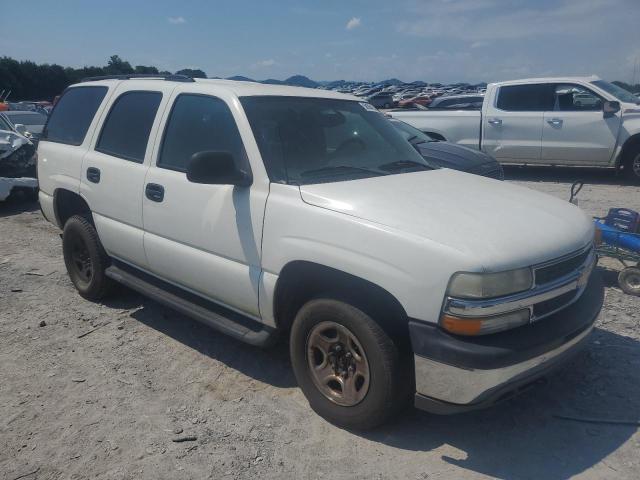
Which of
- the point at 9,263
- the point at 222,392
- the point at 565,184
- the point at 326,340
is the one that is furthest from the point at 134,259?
the point at 565,184

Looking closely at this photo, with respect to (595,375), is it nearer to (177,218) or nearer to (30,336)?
(177,218)

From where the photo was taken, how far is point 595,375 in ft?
12.2

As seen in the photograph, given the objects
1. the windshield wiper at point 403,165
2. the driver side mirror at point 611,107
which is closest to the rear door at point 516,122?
the driver side mirror at point 611,107

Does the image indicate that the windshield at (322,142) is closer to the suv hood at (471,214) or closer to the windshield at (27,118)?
the suv hood at (471,214)

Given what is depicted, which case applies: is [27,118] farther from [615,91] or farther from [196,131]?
[615,91]

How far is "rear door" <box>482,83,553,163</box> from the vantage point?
1095 centimetres

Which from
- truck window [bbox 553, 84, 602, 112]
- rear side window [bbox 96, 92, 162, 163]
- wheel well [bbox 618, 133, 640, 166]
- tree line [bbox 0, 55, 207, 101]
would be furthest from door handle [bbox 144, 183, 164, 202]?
tree line [bbox 0, 55, 207, 101]

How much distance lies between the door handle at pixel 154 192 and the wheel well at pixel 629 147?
919 centimetres

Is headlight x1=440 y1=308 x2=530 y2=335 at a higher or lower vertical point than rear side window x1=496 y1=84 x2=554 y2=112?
A: lower

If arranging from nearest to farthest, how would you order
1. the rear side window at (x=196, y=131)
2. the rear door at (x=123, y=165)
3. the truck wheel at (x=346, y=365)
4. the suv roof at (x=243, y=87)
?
the truck wheel at (x=346, y=365) < the rear side window at (x=196, y=131) < the suv roof at (x=243, y=87) < the rear door at (x=123, y=165)

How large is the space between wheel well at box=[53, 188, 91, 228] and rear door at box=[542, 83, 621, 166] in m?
8.79

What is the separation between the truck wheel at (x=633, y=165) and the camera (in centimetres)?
1026

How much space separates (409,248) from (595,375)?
190cm

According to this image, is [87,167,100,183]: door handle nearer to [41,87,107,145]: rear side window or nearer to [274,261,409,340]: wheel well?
[41,87,107,145]: rear side window
